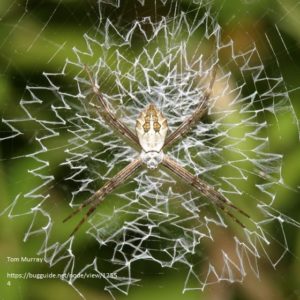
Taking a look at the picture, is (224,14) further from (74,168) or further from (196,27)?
(74,168)

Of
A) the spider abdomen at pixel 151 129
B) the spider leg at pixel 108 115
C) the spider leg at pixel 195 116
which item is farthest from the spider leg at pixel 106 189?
the spider leg at pixel 195 116

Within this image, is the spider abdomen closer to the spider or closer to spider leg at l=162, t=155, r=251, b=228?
the spider

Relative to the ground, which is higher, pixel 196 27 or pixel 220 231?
pixel 196 27

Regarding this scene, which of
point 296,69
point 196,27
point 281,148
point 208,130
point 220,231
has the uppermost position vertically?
point 196,27

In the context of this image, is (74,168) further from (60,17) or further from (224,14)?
(224,14)

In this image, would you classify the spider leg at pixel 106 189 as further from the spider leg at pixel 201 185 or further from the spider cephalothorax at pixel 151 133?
the spider leg at pixel 201 185

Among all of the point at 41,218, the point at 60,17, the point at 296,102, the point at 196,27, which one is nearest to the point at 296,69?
the point at 296,102

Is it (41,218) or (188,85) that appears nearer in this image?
(41,218)

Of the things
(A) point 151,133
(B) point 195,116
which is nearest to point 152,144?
(A) point 151,133

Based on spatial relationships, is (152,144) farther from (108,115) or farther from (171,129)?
(108,115)
